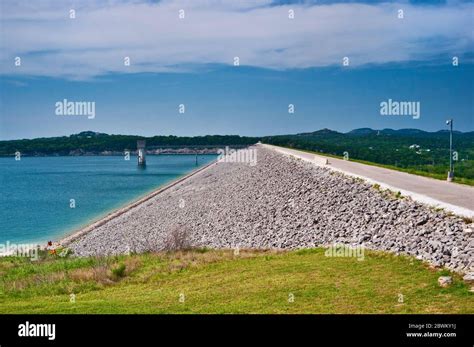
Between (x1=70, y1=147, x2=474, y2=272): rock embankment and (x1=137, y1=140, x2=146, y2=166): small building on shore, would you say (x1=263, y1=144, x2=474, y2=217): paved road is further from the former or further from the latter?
(x1=137, y1=140, x2=146, y2=166): small building on shore

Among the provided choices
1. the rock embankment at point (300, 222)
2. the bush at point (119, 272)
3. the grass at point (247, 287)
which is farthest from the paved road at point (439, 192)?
the bush at point (119, 272)

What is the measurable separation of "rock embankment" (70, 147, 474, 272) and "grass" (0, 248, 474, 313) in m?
1.08

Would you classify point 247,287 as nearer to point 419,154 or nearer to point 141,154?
point 419,154

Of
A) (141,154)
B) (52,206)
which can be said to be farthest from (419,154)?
(141,154)

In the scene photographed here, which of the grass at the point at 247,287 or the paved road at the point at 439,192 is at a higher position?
the paved road at the point at 439,192

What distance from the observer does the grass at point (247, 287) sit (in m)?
9.76

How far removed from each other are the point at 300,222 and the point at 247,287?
9.51 metres

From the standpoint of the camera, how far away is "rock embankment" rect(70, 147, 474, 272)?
13234 mm

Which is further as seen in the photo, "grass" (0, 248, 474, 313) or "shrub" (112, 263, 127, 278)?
"shrub" (112, 263, 127, 278)

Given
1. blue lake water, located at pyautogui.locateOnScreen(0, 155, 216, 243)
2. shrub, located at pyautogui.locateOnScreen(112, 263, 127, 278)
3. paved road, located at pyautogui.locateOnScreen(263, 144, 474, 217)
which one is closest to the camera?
shrub, located at pyautogui.locateOnScreen(112, 263, 127, 278)

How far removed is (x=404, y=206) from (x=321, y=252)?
132 inches

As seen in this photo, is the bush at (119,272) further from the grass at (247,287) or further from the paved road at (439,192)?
the paved road at (439,192)

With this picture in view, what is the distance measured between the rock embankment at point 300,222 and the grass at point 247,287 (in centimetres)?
108

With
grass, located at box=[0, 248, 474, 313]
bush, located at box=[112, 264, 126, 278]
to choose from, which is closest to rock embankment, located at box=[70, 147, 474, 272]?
grass, located at box=[0, 248, 474, 313]
